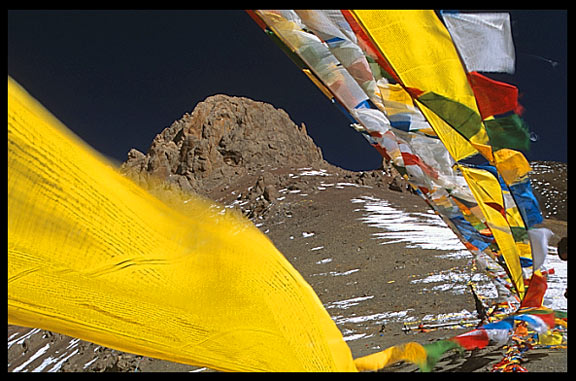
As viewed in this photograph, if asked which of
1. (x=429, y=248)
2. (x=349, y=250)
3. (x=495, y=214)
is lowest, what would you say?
(x=429, y=248)

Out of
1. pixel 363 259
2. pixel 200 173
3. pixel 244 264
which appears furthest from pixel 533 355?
pixel 200 173

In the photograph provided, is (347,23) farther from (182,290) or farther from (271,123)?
(271,123)

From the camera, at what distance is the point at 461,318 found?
5.83 ft

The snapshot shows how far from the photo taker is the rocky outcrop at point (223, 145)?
31.5ft

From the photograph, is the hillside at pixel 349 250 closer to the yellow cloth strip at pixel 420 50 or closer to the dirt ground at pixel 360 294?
the dirt ground at pixel 360 294

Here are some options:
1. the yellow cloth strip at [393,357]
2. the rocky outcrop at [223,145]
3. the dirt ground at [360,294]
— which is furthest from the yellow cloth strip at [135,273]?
the rocky outcrop at [223,145]

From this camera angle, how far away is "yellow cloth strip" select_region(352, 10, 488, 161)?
1.39 feet

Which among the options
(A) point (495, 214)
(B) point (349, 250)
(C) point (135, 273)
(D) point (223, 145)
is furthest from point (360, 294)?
(D) point (223, 145)

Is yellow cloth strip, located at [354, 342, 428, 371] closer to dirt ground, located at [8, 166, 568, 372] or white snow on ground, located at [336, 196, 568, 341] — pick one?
dirt ground, located at [8, 166, 568, 372]

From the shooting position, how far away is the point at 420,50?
17.2 inches

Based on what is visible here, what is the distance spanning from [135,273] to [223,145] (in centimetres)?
1075

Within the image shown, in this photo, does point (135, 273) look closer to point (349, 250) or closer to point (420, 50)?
point (420, 50)

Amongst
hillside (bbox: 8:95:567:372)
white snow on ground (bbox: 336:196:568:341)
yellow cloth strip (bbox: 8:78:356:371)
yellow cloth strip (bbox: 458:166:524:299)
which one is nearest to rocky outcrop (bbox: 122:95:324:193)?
hillside (bbox: 8:95:567:372)

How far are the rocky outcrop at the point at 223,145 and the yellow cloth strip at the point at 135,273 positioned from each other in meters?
8.35
